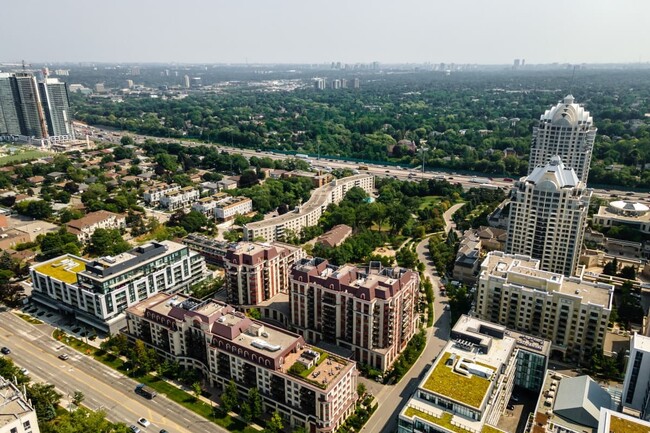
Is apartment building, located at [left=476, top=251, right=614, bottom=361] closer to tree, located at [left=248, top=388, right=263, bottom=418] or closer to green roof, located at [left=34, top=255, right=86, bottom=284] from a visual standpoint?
tree, located at [left=248, top=388, right=263, bottom=418]

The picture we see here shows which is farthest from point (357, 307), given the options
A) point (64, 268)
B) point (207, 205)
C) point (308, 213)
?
point (207, 205)

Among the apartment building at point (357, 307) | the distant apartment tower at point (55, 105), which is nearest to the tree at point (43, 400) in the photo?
the apartment building at point (357, 307)

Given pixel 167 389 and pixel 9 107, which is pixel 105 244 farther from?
pixel 9 107

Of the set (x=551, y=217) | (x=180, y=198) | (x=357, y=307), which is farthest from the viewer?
(x=180, y=198)

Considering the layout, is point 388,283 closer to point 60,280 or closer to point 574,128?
point 60,280

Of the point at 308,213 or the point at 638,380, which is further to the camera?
the point at 308,213

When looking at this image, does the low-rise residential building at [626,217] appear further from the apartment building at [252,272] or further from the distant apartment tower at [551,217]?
the apartment building at [252,272]
